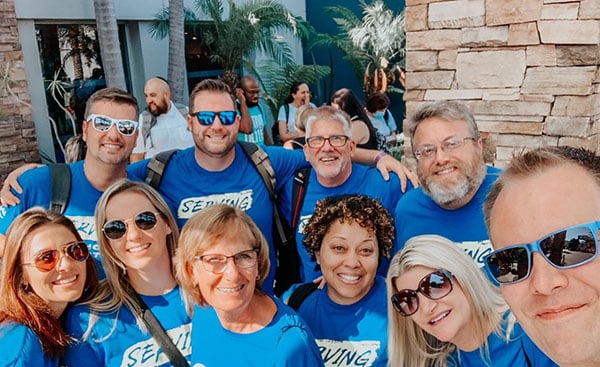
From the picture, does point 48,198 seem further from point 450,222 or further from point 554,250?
point 554,250

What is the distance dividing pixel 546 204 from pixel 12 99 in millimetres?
7675

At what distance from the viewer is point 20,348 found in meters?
1.70

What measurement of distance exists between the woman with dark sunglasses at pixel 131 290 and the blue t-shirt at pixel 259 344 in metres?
0.18

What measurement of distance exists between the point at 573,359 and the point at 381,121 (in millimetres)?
6311

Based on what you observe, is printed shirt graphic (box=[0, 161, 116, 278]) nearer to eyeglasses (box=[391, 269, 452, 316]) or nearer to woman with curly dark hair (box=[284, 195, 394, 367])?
woman with curly dark hair (box=[284, 195, 394, 367])

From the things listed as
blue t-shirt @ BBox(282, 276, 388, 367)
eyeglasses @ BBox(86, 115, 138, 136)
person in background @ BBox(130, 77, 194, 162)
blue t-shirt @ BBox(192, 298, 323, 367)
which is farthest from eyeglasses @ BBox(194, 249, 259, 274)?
person in background @ BBox(130, 77, 194, 162)

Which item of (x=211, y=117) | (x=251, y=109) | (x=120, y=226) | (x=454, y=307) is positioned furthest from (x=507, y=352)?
(x=251, y=109)

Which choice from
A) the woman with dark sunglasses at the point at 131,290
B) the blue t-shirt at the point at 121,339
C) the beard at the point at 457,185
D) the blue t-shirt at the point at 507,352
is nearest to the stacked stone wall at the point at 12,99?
the woman with dark sunglasses at the point at 131,290

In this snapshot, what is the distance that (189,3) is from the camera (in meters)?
9.91

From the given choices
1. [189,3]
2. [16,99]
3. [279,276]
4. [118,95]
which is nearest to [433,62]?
[279,276]

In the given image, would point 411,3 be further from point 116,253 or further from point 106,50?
point 106,50

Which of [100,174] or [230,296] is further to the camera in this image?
[100,174]

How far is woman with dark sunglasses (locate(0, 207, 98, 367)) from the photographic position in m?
1.74

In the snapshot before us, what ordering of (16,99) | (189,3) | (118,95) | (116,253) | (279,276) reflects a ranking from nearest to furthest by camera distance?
(116,253), (118,95), (279,276), (16,99), (189,3)
